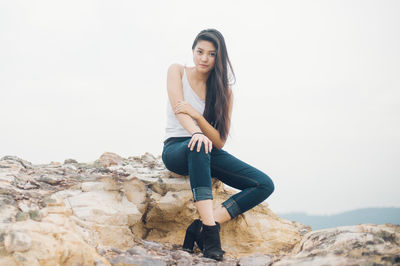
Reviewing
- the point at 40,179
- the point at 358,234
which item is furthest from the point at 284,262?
the point at 40,179

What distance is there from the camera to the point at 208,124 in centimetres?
444

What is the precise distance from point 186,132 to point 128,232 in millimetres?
1414

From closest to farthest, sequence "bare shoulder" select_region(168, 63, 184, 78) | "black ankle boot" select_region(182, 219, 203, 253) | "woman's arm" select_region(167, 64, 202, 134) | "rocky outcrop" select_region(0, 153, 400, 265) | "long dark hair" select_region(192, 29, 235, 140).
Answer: "rocky outcrop" select_region(0, 153, 400, 265) → "black ankle boot" select_region(182, 219, 203, 253) → "woman's arm" select_region(167, 64, 202, 134) → "long dark hair" select_region(192, 29, 235, 140) → "bare shoulder" select_region(168, 63, 184, 78)

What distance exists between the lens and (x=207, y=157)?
383cm

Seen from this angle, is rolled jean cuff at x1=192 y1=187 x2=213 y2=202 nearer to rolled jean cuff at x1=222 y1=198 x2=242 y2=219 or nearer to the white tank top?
rolled jean cuff at x1=222 y1=198 x2=242 y2=219

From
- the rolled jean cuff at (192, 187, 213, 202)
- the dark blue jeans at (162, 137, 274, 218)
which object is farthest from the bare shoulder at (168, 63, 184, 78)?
the rolled jean cuff at (192, 187, 213, 202)

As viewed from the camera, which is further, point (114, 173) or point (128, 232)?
point (114, 173)

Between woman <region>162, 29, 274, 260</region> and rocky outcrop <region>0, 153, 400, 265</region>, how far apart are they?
0.46 meters

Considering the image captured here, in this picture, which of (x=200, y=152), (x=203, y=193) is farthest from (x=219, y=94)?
(x=203, y=193)

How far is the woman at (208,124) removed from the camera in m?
4.25

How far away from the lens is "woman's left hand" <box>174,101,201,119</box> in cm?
434

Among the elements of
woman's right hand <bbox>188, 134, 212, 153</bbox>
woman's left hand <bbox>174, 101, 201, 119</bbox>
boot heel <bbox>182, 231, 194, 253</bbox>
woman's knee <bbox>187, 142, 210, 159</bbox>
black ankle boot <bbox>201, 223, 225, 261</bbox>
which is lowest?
boot heel <bbox>182, 231, 194, 253</bbox>

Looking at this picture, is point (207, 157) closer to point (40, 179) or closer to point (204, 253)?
point (204, 253)

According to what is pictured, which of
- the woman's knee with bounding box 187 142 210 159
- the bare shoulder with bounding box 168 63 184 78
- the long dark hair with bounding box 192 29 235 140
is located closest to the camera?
the woman's knee with bounding box 187 142 210 159
